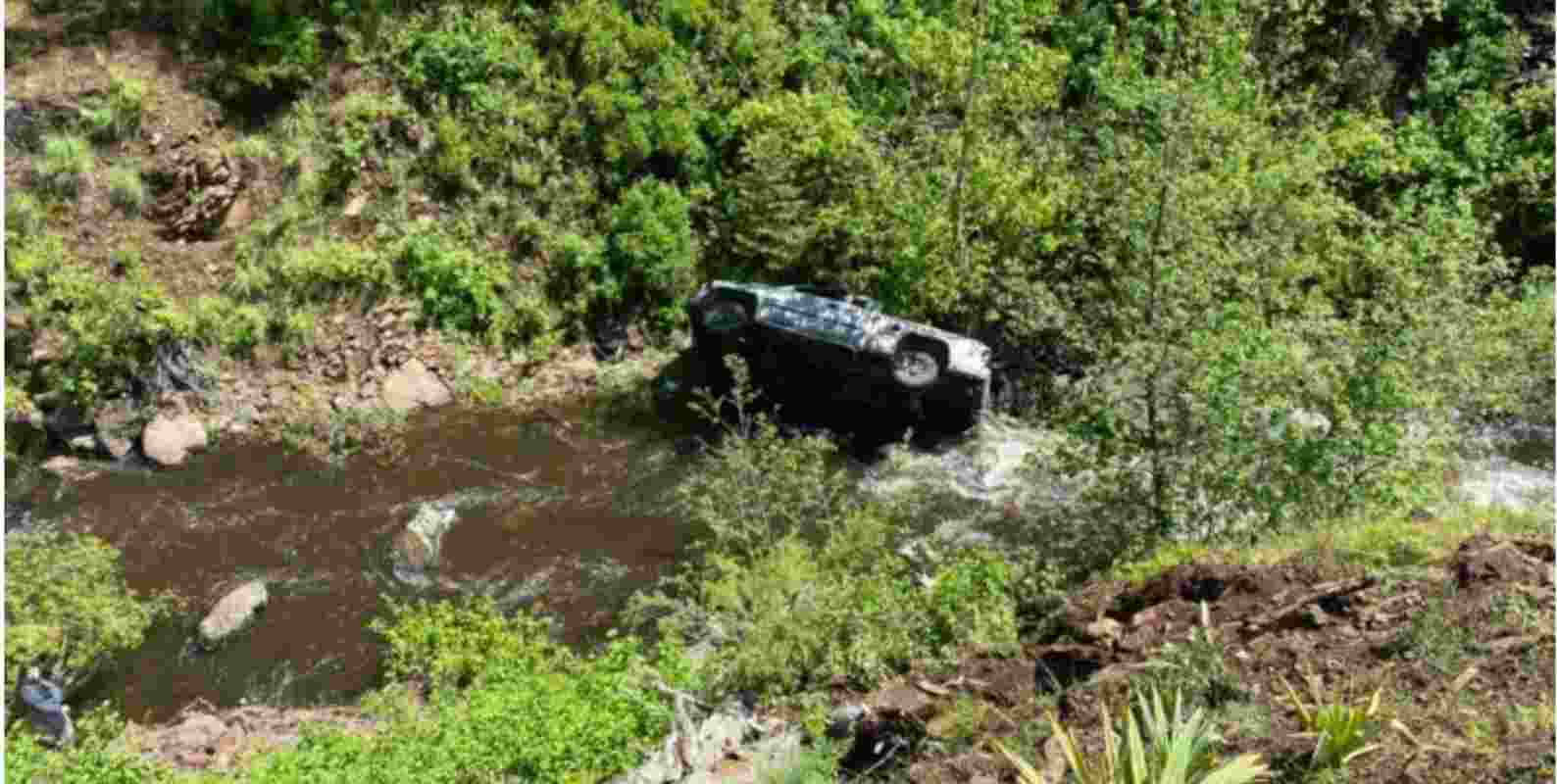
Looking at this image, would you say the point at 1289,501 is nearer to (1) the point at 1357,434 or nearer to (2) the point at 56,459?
(1) the point at 1357,434

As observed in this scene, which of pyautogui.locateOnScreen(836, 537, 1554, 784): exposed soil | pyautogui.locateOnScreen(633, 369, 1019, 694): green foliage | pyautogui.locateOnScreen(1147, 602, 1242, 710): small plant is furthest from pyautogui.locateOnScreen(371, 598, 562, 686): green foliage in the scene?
pyautogui.locateOnScreen(1147, 602, 1242, 710): small plant

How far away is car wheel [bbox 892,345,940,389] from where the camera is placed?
1293 centimetres

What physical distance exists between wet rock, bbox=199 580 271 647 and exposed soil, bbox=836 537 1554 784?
18.4 ft

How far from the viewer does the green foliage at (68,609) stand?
9.70 meters

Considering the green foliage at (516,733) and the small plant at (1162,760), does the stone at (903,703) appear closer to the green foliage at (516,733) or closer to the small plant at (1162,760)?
the small plant at (1162,760)

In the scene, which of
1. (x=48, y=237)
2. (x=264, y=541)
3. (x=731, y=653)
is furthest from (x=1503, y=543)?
(x=48, y=237)

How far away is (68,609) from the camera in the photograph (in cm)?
1008

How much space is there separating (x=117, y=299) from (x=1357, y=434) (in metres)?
11.3

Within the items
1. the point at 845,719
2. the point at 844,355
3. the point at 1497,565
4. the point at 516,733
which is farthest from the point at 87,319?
the point at 1497,565

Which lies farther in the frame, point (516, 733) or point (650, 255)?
point (650, 255)

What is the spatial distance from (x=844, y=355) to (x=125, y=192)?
7.80m

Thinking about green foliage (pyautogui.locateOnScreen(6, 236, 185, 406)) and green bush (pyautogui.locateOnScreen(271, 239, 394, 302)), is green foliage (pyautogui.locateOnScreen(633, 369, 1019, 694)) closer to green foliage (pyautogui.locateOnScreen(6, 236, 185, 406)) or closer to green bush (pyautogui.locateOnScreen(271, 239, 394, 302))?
green bush (pyautogui.locateOnScreen(271, 239, 394, 302))

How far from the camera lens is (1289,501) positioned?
876 cm

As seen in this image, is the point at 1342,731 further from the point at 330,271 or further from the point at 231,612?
the point at 330,271
